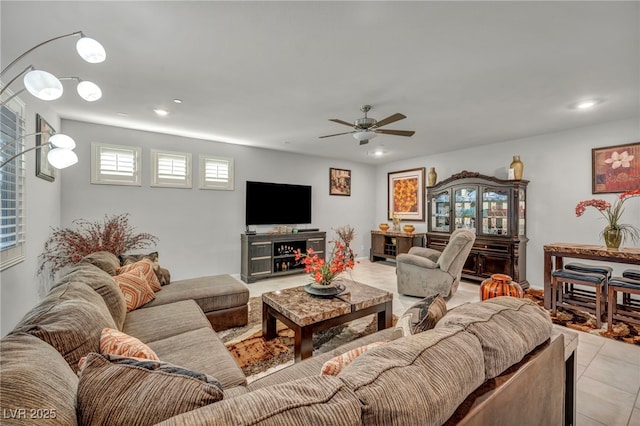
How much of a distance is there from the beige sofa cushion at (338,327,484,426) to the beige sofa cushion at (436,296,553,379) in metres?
0.07

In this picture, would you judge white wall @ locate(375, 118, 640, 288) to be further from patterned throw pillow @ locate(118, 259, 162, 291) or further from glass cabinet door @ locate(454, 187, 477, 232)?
patterned throw pillow @ locate(118, 259, 162, 291)

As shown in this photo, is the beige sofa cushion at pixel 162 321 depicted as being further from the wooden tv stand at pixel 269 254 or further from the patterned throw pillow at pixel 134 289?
the wooden tv stand at pixel 269 254

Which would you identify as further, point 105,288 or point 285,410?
point 105,288

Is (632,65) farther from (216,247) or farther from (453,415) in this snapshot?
(216,247)

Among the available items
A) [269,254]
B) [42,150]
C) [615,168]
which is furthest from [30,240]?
[615,168]

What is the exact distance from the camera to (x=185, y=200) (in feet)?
14.8

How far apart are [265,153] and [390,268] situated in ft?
11.6

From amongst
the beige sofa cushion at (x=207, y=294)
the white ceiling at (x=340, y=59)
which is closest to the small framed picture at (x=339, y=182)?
the white ceiling at (x=340, y=59)

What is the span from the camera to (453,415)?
0.75 m

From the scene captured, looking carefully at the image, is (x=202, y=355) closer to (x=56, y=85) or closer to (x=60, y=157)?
(x=60, y=157)

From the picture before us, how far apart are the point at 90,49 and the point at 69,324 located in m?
1.24

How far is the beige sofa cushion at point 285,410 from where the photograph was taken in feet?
1.84

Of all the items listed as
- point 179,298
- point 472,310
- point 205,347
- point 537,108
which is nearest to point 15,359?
point 205,347

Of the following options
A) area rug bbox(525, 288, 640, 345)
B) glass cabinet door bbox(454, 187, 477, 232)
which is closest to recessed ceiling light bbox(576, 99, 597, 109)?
glass cabinet door bbox(454, 187, 477, 232)
